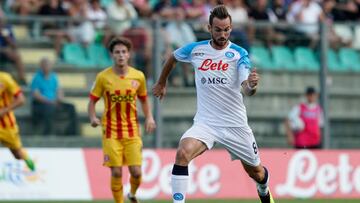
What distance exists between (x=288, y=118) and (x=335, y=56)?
6.44ft

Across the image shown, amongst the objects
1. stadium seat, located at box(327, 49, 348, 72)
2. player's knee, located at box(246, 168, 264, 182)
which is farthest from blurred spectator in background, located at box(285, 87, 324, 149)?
player's knee, located at box(246, 168, 264, 182)

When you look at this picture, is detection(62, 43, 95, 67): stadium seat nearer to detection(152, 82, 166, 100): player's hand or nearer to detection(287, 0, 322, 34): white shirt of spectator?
detection(287, 0, 322, 34): white shirt of spectator

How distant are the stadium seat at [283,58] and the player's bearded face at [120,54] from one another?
25.8ft

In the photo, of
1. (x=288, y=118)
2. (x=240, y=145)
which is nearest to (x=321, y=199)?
(x=288, y=118)

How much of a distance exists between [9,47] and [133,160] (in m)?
6.22

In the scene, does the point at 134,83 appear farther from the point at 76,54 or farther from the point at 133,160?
the point at 76,54

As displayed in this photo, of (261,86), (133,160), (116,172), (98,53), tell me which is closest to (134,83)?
(133,160)

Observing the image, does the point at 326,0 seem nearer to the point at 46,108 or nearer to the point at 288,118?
the point at 288,118

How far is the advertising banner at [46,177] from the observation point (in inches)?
795

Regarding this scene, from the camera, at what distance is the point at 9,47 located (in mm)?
21625

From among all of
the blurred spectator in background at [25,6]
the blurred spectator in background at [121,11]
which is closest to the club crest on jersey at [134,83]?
the blurred spectator in background at [121,11]

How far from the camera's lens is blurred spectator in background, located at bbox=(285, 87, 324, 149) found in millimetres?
22828

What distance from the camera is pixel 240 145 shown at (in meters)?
13.3

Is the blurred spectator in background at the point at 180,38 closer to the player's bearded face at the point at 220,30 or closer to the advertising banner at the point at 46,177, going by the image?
the advertising banner at the point at 46,177
